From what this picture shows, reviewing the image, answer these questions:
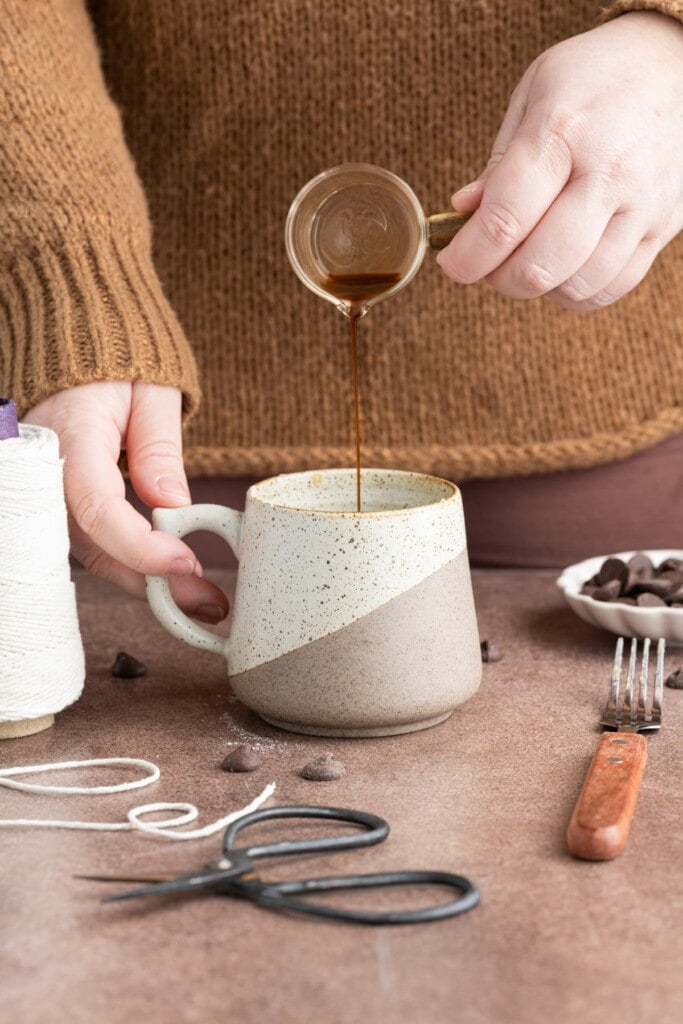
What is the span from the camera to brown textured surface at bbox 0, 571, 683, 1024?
0.58 m

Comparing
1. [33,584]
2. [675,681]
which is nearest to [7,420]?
[33,584]

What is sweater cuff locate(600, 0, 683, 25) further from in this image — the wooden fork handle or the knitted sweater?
the wooden fork handle

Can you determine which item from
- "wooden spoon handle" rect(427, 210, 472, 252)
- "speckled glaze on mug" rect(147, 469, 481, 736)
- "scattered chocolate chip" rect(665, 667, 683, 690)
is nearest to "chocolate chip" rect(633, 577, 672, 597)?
"scattered chocolate chip" rect(665, 667, 683, 690)

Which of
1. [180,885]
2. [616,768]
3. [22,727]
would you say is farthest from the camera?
[22,727]

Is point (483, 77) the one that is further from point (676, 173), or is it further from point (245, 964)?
point (245, 964)

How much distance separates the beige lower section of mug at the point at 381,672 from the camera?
847 millimetres

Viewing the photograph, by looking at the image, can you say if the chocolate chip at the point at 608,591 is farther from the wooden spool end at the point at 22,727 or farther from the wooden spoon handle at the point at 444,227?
the wooden spool end at the point at 22,727

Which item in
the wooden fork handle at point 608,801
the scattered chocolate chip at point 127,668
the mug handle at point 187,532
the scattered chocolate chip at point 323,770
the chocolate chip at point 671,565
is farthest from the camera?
the chocolate chip at point 671,565

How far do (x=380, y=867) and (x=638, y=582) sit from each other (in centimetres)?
49

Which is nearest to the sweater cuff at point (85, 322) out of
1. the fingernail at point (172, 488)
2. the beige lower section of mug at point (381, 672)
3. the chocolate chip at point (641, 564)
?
the fingernail at point (172, 488)

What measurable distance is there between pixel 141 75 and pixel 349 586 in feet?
2.61

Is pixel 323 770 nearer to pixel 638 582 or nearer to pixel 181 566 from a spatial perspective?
pixel 181 566

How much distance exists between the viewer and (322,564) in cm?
84

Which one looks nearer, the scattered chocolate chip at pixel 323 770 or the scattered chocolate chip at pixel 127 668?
the scattered chocolate chip at pixel 323 770
